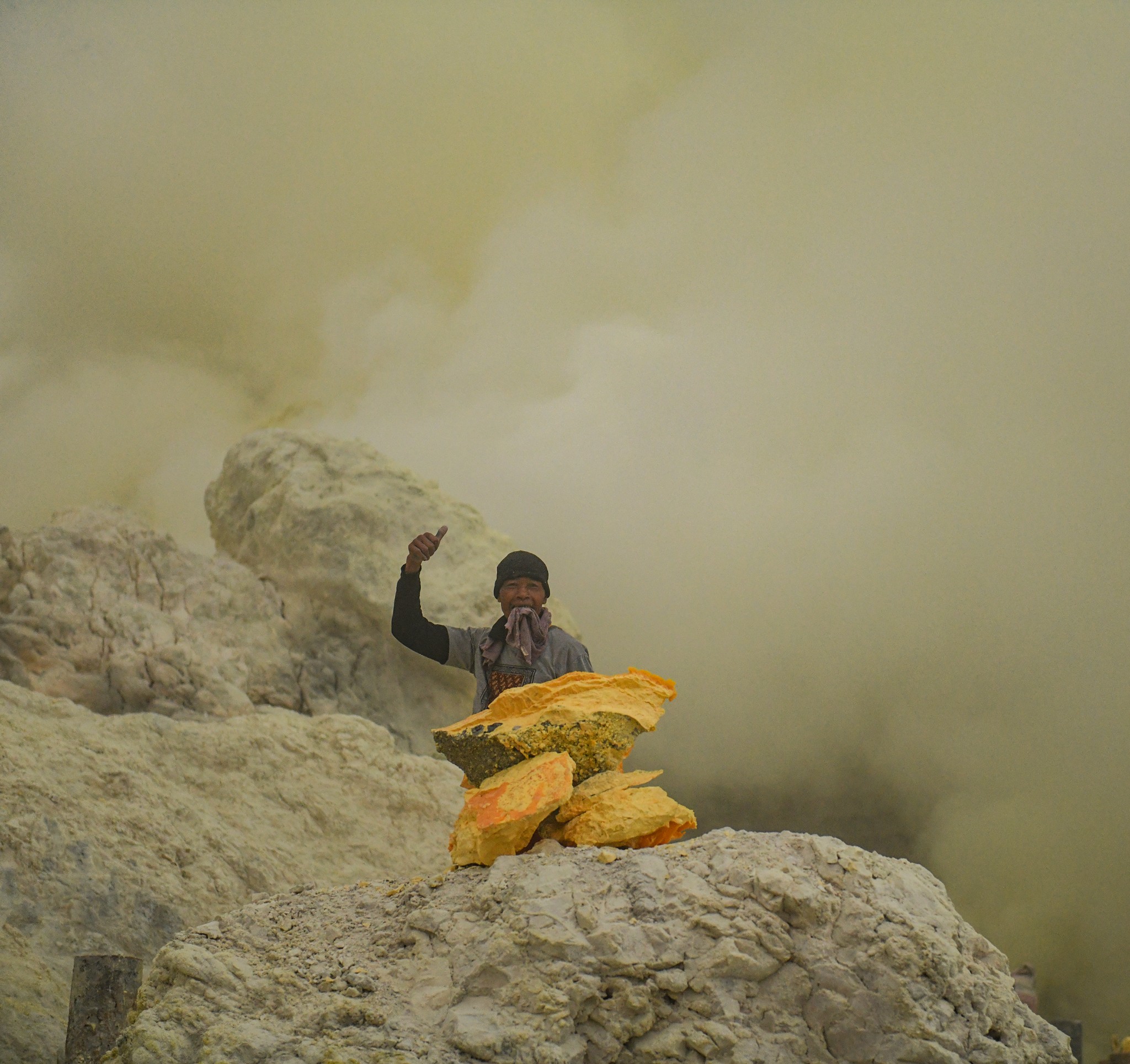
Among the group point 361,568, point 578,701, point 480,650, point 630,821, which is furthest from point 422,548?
point 361,568

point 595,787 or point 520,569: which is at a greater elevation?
point 520,569

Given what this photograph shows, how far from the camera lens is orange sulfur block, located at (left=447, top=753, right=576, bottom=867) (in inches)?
122

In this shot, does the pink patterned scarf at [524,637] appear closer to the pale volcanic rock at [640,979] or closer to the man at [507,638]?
the man at [507,638]

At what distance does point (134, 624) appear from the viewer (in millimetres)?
6750

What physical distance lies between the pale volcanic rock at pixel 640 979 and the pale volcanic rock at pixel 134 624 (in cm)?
391

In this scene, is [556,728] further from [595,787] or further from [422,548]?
[422,548]

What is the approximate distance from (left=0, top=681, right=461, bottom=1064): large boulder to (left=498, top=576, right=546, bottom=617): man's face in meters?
2.38

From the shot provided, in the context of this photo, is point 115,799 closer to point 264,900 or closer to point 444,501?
point 264,900

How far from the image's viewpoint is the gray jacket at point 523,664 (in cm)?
401

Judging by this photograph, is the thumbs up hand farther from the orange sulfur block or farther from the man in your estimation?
the orange sulfur block

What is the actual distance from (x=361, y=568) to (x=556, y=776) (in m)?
4.67

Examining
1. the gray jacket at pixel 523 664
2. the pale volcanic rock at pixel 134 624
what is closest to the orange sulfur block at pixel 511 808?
the gray jacket at pixel 523 664

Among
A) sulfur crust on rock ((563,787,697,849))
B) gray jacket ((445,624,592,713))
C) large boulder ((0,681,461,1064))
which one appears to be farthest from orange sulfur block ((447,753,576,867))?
large boulder ((0,681,461,1064))

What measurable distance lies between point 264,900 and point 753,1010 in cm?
155
